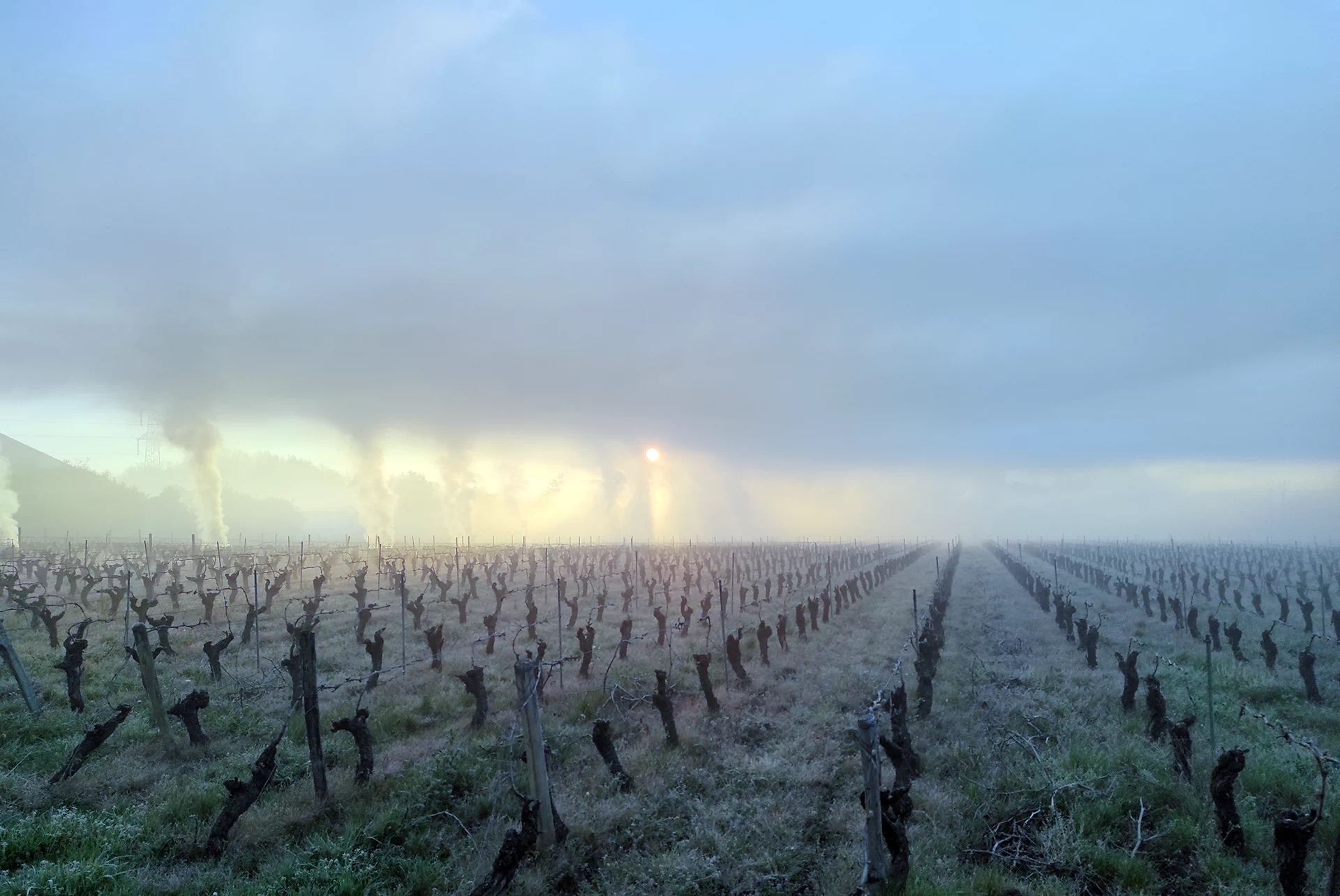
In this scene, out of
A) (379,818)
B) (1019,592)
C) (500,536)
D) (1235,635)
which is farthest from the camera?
(500,536)

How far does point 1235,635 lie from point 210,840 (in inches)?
855

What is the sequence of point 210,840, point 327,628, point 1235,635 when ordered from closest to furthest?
point 210,840, point 1235,635, point 327,628

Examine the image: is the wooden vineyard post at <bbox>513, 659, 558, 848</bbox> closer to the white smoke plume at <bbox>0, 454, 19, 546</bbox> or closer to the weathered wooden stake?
the weathered wooden stake

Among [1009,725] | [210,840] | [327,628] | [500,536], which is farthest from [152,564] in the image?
[500,536]

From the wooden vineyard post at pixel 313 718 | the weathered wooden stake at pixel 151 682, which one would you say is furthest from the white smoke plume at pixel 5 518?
the wooden vineyard post at pixel 313 718

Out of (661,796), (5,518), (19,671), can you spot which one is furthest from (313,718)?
(5,518)

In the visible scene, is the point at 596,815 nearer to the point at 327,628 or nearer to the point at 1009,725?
the point at 1009,725

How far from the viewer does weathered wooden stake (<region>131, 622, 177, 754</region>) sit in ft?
33.4

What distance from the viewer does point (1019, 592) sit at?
36688 mm

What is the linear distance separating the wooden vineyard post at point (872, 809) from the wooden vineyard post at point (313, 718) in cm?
650

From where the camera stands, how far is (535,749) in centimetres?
778

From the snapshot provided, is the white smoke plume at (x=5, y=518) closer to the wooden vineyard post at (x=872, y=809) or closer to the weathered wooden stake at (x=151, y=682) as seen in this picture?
the weathered wooden stake at (x=151, y=682)

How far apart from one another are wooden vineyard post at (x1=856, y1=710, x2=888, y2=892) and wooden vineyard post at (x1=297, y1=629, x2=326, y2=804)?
256 inches

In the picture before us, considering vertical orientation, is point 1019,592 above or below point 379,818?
below
